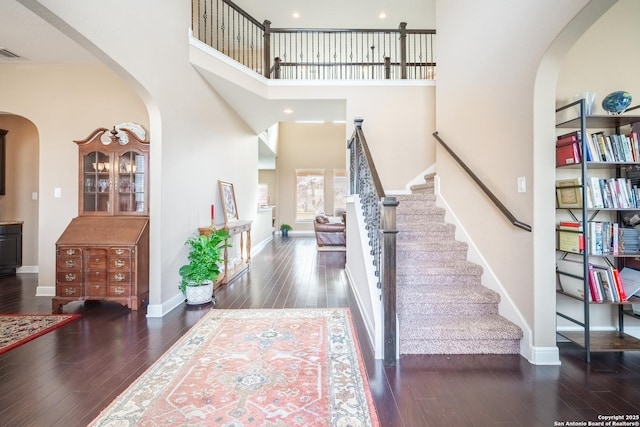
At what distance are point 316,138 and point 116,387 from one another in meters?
10.9

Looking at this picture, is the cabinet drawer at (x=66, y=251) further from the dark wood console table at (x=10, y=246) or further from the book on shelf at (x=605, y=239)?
the book on shelf at (x=605, y=239)

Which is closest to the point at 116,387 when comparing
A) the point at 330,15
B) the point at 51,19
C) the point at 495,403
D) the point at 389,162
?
the point at 495,403

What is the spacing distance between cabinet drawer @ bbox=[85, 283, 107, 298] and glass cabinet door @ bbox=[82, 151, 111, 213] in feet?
3.12

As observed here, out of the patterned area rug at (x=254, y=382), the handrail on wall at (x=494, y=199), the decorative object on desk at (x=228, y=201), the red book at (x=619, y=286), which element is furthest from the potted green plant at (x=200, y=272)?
the red book at (x=619, y=286)

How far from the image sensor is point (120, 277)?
3182mm

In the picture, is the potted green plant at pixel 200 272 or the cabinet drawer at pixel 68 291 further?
the potted green plant at pixel 200 272

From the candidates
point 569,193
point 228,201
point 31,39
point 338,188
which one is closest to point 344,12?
point 228,201

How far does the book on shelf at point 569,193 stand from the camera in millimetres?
2160

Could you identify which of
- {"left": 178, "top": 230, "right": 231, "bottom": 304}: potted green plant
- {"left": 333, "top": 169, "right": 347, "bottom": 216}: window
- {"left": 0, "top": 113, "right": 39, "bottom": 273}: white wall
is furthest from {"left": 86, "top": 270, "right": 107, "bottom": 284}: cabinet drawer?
{"left": 333, "top": 169, "right": 347, "bottom": 216}: window

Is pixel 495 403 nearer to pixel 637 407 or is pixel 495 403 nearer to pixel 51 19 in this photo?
pixel 637 407

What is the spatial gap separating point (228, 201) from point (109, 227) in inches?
78.5

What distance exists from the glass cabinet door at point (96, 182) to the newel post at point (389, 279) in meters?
3.52

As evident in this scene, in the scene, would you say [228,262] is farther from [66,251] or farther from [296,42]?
[296,42]

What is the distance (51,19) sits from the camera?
79.4 inches
